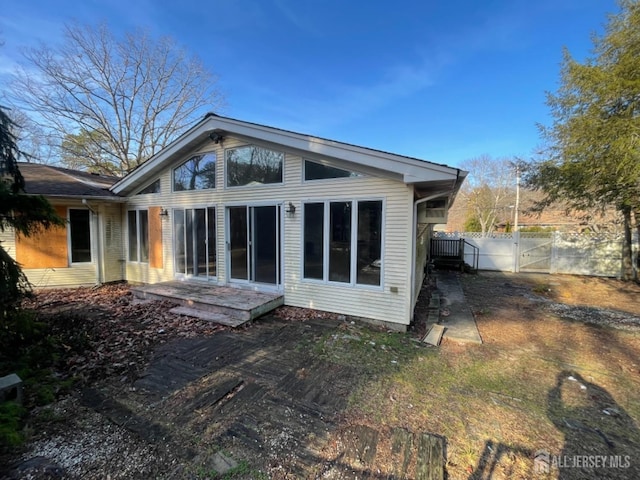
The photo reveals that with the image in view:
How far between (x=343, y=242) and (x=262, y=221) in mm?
2176

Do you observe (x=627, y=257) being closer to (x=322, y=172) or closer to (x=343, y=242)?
(x=343, y=242)

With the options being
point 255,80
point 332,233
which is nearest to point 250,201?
point 332,233

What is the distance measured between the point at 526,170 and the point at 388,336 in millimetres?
10297

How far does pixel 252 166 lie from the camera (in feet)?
21.7

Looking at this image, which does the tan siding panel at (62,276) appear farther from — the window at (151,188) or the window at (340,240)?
the window at (340,240)

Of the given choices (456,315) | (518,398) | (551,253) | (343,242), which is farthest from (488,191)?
(518,398)

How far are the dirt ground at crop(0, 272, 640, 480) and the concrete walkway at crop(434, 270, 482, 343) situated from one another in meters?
0.31

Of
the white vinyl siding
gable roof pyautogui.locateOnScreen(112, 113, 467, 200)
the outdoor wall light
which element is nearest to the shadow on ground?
the white vinyl siding

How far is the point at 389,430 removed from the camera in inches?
103

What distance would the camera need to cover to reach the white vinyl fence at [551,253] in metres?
10.7

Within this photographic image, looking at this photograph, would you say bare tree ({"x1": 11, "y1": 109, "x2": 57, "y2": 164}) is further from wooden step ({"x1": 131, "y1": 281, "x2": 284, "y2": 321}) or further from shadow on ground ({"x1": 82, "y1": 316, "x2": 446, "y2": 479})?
shadow on ground ({"x1": 82, "y1": 316, "x2": 446, "y2": 479})

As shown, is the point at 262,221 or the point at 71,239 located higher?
the point at 262,221

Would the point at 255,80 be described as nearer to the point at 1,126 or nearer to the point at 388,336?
the point at 1,126

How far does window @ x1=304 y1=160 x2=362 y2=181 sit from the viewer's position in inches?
215
